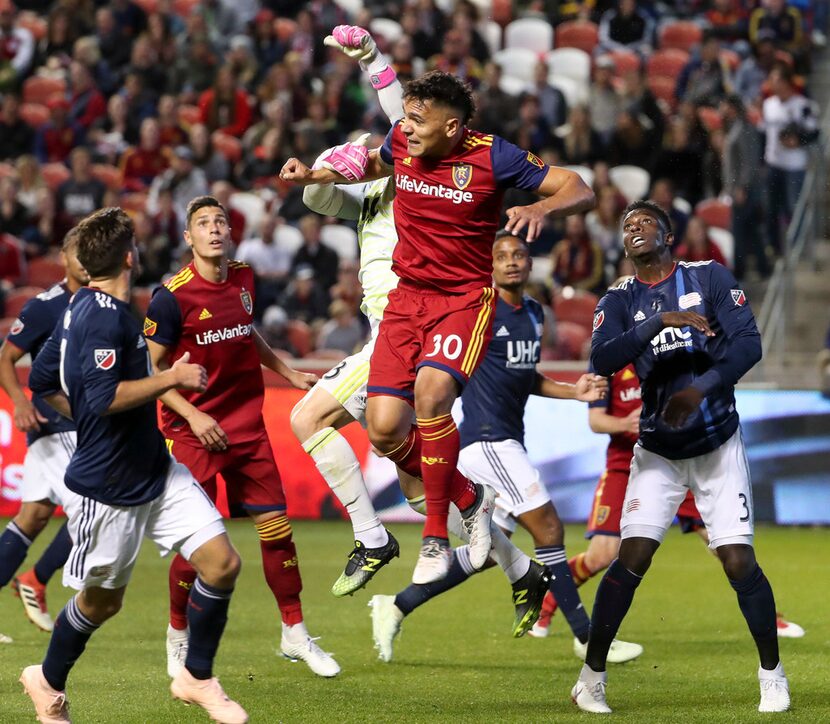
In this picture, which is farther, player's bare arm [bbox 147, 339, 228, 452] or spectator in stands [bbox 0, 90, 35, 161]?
spectator in stands [bbox 0, 90, 35, 161]

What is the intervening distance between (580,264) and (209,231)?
8799 mm

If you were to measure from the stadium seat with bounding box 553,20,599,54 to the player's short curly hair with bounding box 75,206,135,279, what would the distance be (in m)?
14.3

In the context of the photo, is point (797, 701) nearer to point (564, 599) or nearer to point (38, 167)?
point (564, 599)

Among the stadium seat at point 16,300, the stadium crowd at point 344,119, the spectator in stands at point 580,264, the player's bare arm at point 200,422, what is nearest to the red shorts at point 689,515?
the player's bare arm at point 200,422

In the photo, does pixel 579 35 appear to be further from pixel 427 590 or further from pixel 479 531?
pixel 479 531

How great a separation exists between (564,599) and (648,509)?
1.59 meters

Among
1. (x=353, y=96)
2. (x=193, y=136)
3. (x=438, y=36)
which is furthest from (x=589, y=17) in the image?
(x=193, y=136)

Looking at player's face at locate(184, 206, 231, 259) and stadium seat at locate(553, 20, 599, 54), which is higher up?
player's face at locate(184, 206, 231, 259)

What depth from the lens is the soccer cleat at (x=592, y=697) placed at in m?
6.33

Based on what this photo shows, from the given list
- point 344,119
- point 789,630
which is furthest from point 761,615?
point 344,119

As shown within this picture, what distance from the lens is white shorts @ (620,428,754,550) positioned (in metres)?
6.36

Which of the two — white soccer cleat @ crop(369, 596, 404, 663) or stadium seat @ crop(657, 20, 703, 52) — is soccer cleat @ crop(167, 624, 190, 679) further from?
stadium seat @ crop(657, 20, 703, 52)

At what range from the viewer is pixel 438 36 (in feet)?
61.3

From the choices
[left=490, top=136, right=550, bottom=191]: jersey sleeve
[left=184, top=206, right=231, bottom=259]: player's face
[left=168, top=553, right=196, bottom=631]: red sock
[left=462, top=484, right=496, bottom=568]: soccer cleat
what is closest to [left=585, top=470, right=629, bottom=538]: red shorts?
[left=462, top=484, right=496, bottom=568]: soccer cleat
